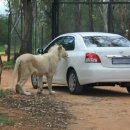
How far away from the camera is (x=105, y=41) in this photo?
14250mm

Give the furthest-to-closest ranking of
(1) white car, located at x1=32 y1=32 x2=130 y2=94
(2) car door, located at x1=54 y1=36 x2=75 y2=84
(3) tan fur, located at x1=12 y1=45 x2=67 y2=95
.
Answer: (2) car door, located at x1=54 y1=36 x2=75 y2=84, (1) white car, located at x1=32 y1=32 x2=130 y2=94, (3) tan fur, located at x1=12 y1=45 x2=67 y2=95

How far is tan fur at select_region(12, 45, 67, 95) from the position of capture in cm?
1341

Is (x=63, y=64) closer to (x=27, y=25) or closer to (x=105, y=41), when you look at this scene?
(x=105, y=41)

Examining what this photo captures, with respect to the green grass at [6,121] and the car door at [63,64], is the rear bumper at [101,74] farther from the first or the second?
the green grass at [6,121]

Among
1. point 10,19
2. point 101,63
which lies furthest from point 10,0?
point 101,63

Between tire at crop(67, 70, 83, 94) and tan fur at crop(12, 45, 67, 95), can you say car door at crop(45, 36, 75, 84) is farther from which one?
tan fur at crop(12, 45, 67, 95)

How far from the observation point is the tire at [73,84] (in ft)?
45.9

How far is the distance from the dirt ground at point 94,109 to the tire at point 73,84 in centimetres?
17

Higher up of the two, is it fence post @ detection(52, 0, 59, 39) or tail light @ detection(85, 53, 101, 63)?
fence post @ detection(52, 0, 59, 39)

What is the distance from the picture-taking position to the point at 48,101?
1220cm

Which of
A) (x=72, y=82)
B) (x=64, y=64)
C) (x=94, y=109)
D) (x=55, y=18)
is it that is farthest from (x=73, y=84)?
(x=55, y=18)

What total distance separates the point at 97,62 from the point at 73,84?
Answer: 3.32 ft

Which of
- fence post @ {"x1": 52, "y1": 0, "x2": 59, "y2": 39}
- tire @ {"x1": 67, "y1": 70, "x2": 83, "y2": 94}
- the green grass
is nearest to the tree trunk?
fence post @ {"x1": 52, "y1": 0, "x2": 59, "y2": 39}

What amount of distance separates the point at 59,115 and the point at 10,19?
19.2 m
